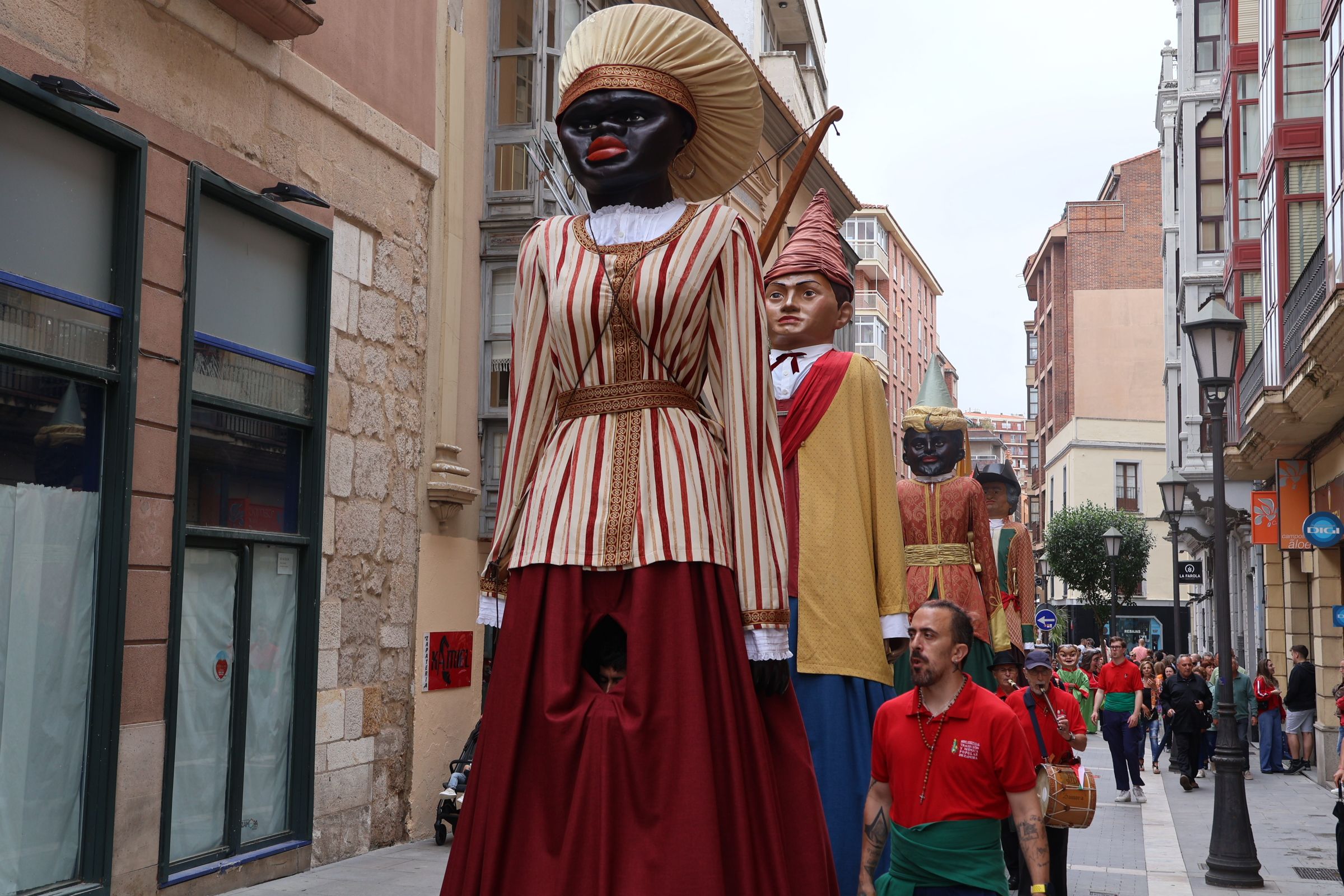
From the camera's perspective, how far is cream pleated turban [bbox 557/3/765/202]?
13.1 feet

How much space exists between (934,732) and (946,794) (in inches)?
8.6

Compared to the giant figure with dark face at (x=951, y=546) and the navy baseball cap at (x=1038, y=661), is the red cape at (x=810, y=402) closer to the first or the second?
the giant figure with dark face at (x=951, y=546)

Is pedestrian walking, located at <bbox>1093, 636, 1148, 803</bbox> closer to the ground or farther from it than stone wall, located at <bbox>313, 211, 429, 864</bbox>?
closer to the ground

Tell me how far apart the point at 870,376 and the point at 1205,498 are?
30248 millimetres

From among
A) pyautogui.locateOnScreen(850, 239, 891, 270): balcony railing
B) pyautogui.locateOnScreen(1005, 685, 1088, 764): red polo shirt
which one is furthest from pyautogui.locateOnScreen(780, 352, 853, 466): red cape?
pyautogui.locateOnScreen(850, 239, 891, 270): balcony railing

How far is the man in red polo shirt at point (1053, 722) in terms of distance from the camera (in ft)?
28.2

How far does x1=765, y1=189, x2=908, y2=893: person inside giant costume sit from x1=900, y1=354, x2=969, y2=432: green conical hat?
3.16 meters

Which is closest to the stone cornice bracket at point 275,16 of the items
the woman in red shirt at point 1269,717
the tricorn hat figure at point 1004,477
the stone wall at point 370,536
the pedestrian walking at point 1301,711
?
the stone wall at point 370,536

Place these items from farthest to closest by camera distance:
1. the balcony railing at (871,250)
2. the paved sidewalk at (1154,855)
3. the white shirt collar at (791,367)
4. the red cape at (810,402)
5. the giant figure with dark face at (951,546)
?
the balcony railing at (871,250) → the paved sidewalk at (1154,855) → the giant figure with dark face at (951,546) → the white shirt collar at (791,367) → the red cape at (810,402)

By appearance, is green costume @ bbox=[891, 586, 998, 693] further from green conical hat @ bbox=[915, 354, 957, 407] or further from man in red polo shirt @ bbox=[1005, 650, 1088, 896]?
green conical hat @ bbox=[915, 354, 957, 407]

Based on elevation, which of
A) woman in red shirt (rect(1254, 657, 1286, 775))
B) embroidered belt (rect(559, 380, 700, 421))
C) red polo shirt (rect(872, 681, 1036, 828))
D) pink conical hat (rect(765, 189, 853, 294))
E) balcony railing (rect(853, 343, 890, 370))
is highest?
balcony railing (rect(853, 343, 890, 370))

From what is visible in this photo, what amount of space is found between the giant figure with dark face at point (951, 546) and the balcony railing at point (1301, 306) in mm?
10808

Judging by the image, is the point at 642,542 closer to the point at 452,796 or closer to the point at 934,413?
the point at 934,413

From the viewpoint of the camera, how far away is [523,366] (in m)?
4.02
